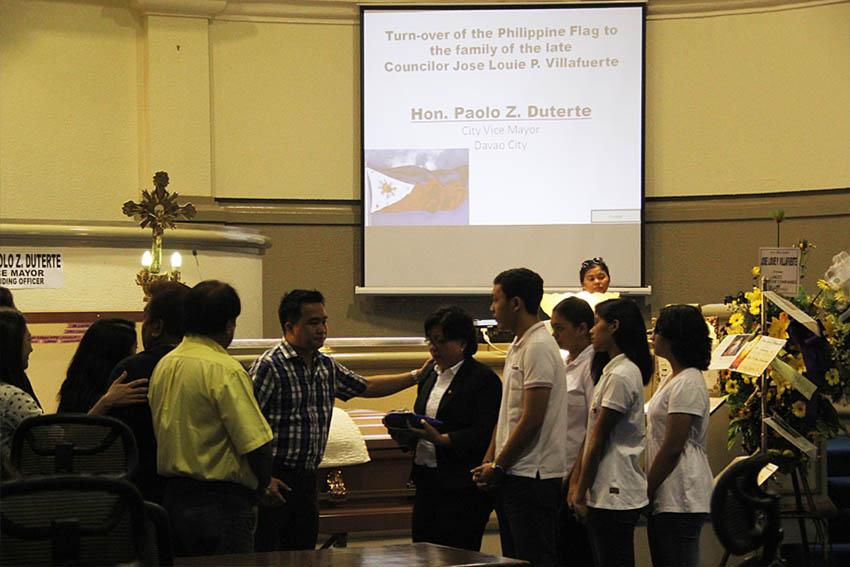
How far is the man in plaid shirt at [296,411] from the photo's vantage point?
123 inches

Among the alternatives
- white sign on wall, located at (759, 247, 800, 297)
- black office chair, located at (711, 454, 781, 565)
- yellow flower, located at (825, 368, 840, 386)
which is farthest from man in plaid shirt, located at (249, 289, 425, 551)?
yellow flower, located at (825, 368, 840, 386)

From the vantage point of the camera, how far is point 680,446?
3.12 meters

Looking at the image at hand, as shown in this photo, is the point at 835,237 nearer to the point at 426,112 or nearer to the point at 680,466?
the point at 426,112

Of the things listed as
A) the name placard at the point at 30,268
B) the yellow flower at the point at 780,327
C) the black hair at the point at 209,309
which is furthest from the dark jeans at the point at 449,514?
the name placard at the point at 30,268

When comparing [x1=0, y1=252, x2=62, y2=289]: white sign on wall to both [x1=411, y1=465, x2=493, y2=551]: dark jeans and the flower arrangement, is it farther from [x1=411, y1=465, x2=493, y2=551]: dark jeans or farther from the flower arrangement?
the flower arrangement

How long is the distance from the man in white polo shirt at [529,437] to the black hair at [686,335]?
353mm

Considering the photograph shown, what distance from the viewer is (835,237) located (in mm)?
7984

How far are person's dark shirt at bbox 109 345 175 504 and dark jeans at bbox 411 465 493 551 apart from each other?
0.85 m

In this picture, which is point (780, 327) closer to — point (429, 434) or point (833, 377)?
point (833, 377)

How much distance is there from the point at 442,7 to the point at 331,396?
566cm

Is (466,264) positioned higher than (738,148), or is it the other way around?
(738,148)

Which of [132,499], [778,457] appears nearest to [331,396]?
[132,499]

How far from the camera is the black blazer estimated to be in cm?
332

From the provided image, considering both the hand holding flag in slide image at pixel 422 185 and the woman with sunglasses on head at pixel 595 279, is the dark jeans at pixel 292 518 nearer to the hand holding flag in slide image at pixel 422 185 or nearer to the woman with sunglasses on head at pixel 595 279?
the woman with sunglasses on head at pixel 595 279
